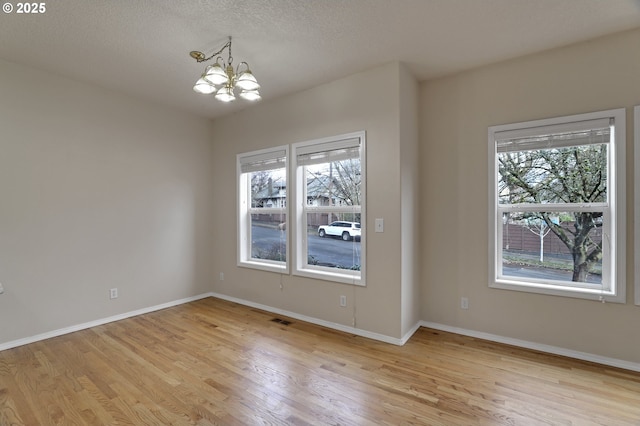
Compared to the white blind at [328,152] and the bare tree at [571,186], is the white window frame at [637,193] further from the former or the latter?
the white blind at [328,152]

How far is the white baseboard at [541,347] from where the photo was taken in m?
2.50

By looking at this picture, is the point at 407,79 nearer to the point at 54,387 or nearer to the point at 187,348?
the point at 187,348

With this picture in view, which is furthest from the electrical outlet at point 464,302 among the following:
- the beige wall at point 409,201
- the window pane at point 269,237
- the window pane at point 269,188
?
the window pane at point 269,188

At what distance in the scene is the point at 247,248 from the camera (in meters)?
4.50

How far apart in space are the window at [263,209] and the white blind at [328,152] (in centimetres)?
27

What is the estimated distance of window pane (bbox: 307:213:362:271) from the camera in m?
3.43

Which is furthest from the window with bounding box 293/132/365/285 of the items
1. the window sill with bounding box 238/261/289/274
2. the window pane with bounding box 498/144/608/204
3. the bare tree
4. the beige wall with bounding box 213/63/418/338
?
the bare tree

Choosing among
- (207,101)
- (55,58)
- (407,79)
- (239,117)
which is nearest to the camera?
(55,58)

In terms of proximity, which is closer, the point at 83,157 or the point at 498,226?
the point at 498,226

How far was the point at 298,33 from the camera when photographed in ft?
8.32

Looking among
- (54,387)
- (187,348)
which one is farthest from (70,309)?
(187,348)

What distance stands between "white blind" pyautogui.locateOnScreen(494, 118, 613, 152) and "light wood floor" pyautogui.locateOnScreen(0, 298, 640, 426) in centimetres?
Result: 191

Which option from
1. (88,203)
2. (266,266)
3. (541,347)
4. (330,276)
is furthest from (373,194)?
(88,203)

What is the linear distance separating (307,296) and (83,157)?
3.03 meters
